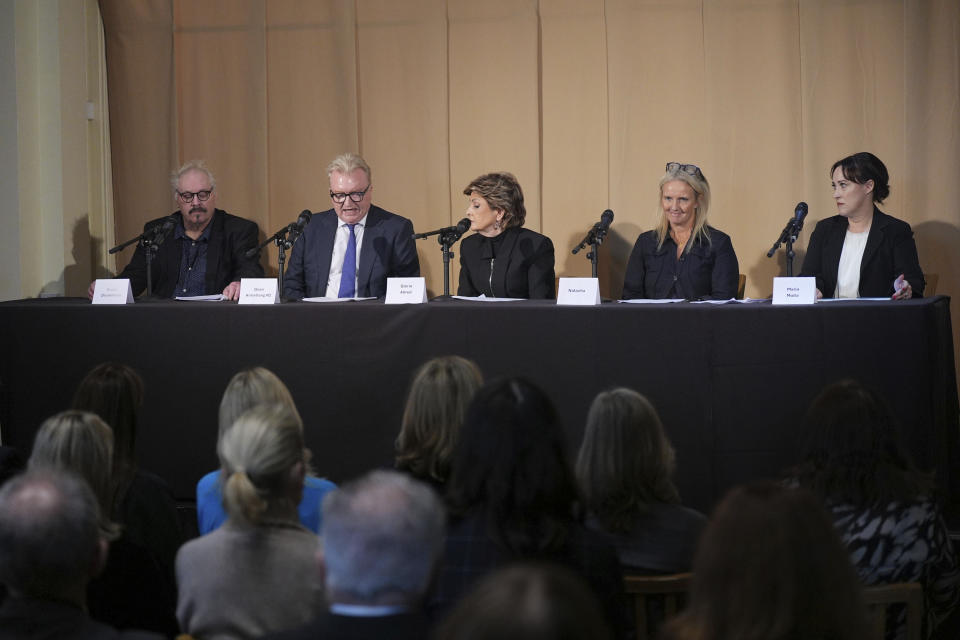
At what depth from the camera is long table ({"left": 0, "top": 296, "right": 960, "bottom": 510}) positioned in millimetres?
3348

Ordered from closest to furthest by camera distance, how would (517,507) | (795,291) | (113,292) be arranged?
(517,507), (795,291), (113,292)

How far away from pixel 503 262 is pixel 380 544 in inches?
130

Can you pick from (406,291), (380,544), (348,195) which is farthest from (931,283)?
(380,544)

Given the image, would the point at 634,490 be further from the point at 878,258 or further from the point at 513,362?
the point at 878,258

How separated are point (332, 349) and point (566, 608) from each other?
9.60ft

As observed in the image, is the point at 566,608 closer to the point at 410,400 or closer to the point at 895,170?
the point at 410,400

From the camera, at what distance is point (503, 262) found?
4508mm

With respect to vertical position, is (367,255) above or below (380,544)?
above

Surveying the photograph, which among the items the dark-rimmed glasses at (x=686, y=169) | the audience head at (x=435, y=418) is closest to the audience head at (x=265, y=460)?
the audience head at (x=435, y=418)

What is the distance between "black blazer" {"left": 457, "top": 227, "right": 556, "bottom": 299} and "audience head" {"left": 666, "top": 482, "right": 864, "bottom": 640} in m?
3.22

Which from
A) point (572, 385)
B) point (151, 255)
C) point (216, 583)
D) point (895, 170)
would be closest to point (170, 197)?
point (151, 255)

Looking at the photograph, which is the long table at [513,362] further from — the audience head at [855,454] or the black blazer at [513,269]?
the audience head at [855,454]

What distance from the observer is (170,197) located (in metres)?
5.71

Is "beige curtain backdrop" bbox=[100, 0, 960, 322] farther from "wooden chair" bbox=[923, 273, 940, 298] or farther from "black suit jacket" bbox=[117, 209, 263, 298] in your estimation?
"black suit jacket" bbox=[117, 209, 263, 298]
